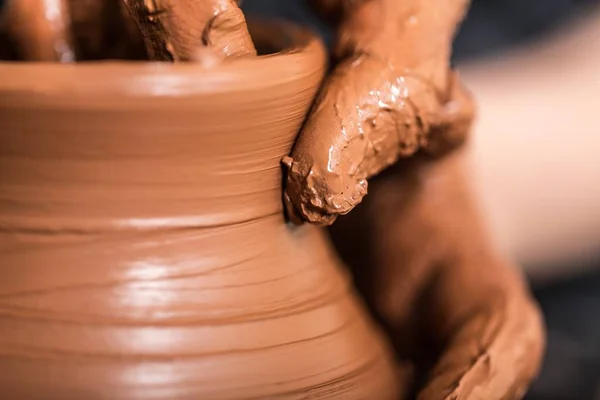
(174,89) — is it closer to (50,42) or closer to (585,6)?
(50,42)

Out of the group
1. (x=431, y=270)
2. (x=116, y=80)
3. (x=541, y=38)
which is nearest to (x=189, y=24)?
(x=116, y=80)

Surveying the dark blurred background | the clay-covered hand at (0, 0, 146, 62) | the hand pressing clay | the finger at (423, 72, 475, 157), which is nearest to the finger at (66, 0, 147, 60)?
the clay-covered hand at (0, 0, 146, 62)

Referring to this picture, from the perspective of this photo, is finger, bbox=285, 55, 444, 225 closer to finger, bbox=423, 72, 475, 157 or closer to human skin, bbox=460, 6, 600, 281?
finger, bbox=423, 72, 475, 157

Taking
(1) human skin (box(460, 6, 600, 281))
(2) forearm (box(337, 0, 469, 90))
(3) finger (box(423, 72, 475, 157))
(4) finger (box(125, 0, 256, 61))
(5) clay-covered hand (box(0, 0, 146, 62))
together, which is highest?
(4) finger (box(125, 0, 256, 61))

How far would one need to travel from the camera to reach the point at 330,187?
0.53 m

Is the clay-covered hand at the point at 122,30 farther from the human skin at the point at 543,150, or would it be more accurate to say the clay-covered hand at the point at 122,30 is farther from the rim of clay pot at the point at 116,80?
the human skin at the point at 543,150

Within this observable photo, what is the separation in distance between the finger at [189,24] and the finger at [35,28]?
0.58 feet

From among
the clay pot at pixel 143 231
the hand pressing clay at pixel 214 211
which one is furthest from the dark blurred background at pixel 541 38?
the clay pot at pixel 143 231

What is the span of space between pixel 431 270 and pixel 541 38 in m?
1.05

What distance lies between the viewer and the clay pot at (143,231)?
47cm

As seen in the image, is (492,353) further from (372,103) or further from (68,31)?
(68,31)

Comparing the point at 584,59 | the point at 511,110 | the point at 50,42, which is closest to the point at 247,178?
the point at 50,42

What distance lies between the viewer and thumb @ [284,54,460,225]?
53 cm

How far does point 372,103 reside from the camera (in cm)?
56
